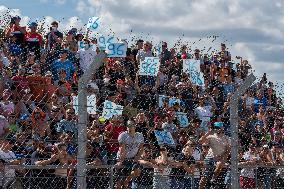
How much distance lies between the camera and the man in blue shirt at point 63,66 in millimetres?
13673

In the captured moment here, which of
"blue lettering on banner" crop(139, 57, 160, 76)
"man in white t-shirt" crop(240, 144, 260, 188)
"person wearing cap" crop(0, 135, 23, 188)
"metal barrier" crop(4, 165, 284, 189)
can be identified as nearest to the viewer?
"person wearing cap" crop(0, 135, 23, 188)

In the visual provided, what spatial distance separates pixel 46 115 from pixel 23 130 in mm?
615

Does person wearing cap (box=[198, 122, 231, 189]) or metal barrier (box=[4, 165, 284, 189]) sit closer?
metal barrier (box=[4, 165, 284, 189])

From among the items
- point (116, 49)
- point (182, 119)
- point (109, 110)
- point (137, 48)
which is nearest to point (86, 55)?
point (116, 49)

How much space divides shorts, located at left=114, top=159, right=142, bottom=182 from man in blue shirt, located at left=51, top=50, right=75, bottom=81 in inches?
161

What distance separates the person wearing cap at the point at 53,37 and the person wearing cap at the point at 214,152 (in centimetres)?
521

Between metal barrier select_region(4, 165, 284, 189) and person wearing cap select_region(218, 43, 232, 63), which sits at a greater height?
person wearing cap select_region(218, 43, 232, 63)

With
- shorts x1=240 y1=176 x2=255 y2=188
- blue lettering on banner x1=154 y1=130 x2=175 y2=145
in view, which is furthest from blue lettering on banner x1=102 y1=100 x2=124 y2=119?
shorts x1=240 y1=176 x2=255 y2=188

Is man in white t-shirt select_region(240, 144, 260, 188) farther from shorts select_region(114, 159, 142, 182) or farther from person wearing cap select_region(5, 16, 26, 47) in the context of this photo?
person wearing cap select_region(5, 16, 26, 47)

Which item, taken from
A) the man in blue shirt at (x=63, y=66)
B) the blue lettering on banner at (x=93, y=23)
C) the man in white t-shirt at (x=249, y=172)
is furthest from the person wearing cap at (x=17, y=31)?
the man in white t-shirt at (x=249, y=172)

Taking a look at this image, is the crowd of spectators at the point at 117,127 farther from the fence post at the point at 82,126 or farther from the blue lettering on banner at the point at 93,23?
the blue lettering on banner at the point at 93,23

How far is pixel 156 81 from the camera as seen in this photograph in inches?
587

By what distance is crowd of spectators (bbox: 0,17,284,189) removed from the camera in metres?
9.41

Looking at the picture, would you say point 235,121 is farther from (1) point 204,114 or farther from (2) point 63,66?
(2) point 63,66
